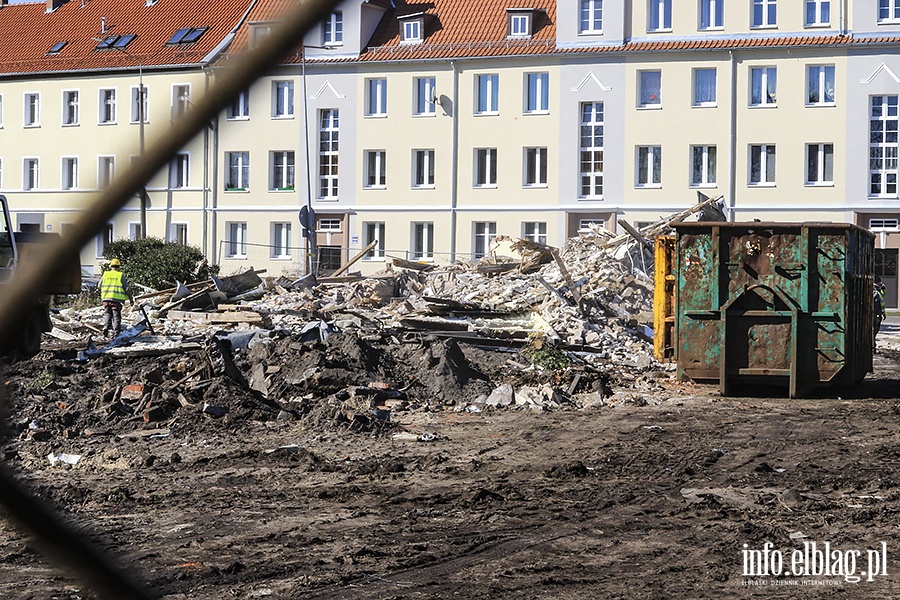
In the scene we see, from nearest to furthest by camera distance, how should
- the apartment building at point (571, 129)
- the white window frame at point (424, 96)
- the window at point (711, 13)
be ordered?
the apartment building at point (571, 129), the window at point (711, 13), the white window frame at point (424, 96)

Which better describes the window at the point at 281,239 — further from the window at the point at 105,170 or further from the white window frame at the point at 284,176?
the window at the point at 105,170

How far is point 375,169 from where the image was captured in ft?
153

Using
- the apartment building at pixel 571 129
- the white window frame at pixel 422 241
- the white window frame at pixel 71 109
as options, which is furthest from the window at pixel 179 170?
the white window frame at pixel 422 241

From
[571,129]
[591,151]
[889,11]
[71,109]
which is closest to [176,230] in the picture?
[71,109]

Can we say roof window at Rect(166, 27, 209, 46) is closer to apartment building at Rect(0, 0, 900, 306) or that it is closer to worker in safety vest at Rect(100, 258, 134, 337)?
worker in safety vest at Rect(100, 258, 134, 337)

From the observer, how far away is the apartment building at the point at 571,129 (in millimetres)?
40969

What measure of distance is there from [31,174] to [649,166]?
41653 mm

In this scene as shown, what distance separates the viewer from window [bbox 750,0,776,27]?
41.6 metres

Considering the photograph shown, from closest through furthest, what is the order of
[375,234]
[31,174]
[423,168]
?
[31,174] → [423,168] → [375,234]

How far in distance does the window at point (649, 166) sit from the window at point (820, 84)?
571 cm

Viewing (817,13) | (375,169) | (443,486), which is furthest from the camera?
(375,169)

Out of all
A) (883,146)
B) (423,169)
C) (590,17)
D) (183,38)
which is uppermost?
(590,17)

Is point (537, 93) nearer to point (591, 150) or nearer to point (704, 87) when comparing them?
point (591, 150)

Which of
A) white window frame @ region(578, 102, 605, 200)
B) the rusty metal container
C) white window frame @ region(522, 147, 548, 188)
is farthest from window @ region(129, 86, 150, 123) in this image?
white window frame @ region(522, 147, 548, 188)
